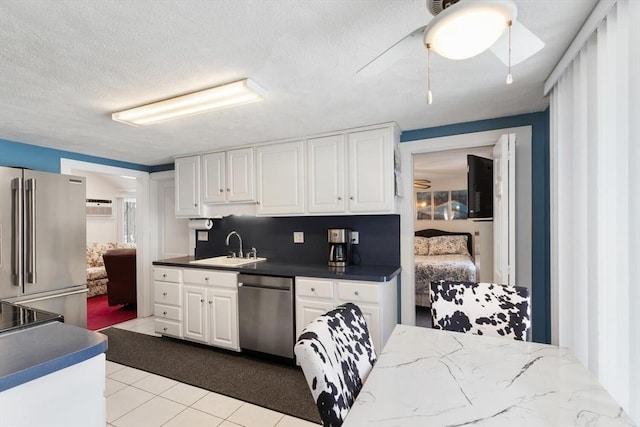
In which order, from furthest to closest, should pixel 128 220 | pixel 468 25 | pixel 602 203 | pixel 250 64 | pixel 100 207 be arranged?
pixel 128 220
pixel 100 207
pixel 250 64
pixel 602 203
pixel 468 25

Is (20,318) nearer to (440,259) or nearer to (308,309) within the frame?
(308,309)

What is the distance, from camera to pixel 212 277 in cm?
314

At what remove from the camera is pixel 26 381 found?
0.96 metres

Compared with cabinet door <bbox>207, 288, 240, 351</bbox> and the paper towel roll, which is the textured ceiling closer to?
the paper towel roll

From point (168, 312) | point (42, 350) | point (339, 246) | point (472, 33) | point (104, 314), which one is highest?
point (472, 33)

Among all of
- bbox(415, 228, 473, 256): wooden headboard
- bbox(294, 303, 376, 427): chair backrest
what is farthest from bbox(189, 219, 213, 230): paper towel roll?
bbox(415, 228, 473, 256): wooden headboard

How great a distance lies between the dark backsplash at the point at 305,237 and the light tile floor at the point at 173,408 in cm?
152

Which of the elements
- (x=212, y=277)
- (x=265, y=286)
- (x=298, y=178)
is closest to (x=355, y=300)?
(x=265, y=286)

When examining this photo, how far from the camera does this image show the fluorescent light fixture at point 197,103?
182 cm

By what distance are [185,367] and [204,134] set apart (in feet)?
7.27

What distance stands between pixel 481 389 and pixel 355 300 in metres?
1.55

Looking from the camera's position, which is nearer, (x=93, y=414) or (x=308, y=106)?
(x=93, y=414)

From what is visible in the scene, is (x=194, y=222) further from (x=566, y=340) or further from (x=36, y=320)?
(x=566, y=340)

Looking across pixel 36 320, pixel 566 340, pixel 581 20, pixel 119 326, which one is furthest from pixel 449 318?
pixel 119 326
